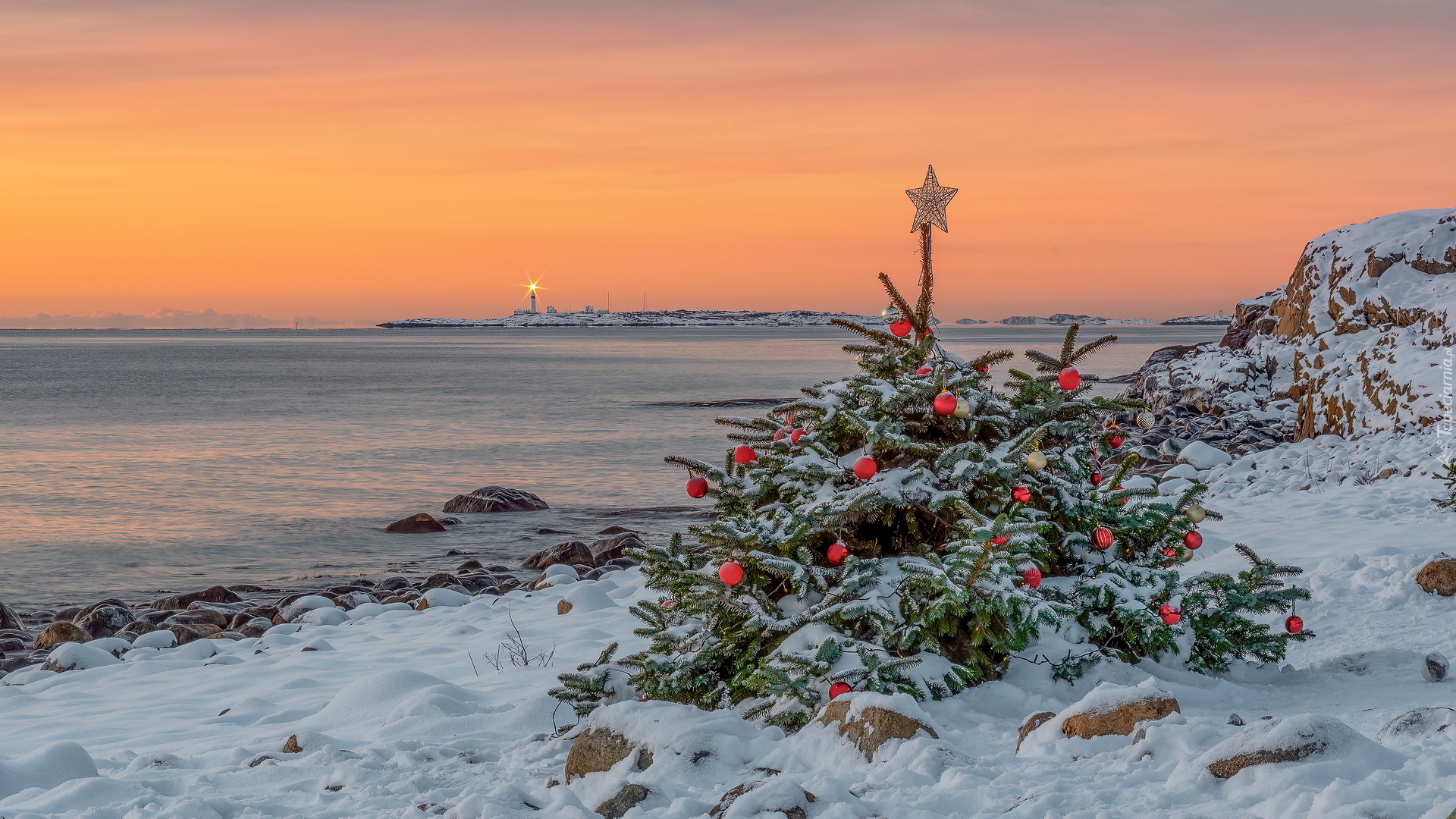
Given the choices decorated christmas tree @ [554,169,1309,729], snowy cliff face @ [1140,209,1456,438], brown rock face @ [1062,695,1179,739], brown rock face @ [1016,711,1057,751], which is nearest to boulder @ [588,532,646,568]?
decorated christmas tree @ [554,169,1309,729]

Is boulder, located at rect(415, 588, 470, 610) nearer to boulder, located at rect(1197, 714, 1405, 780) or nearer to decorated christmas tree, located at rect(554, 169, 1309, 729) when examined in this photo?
decorated christmas tree, located at rect(554, 169, 1309, 729)

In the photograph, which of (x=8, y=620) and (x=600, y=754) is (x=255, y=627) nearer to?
(x=8, y=620)

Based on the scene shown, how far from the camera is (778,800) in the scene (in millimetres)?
4051

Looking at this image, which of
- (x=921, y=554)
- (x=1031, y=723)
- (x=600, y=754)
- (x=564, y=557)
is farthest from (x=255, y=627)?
(x=1031, y=723)

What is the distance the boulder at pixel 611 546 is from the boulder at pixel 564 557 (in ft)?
0.31

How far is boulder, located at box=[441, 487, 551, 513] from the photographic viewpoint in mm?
19969

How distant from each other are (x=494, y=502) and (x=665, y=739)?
51.6ft

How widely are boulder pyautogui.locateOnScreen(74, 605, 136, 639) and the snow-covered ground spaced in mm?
2343

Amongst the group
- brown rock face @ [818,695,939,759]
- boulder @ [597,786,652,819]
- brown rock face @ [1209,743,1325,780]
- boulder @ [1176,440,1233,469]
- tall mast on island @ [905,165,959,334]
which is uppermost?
tall mast on island @ [905,165,959,334]

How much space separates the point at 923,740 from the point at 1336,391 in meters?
15.7

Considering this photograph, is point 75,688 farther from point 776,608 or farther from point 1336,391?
point 1336,391

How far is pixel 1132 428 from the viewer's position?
22766 mm

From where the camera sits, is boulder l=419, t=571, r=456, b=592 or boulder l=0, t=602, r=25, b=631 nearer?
boulder l=0, t=602, r=25, b=631

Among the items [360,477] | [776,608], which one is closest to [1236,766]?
[776,608]
